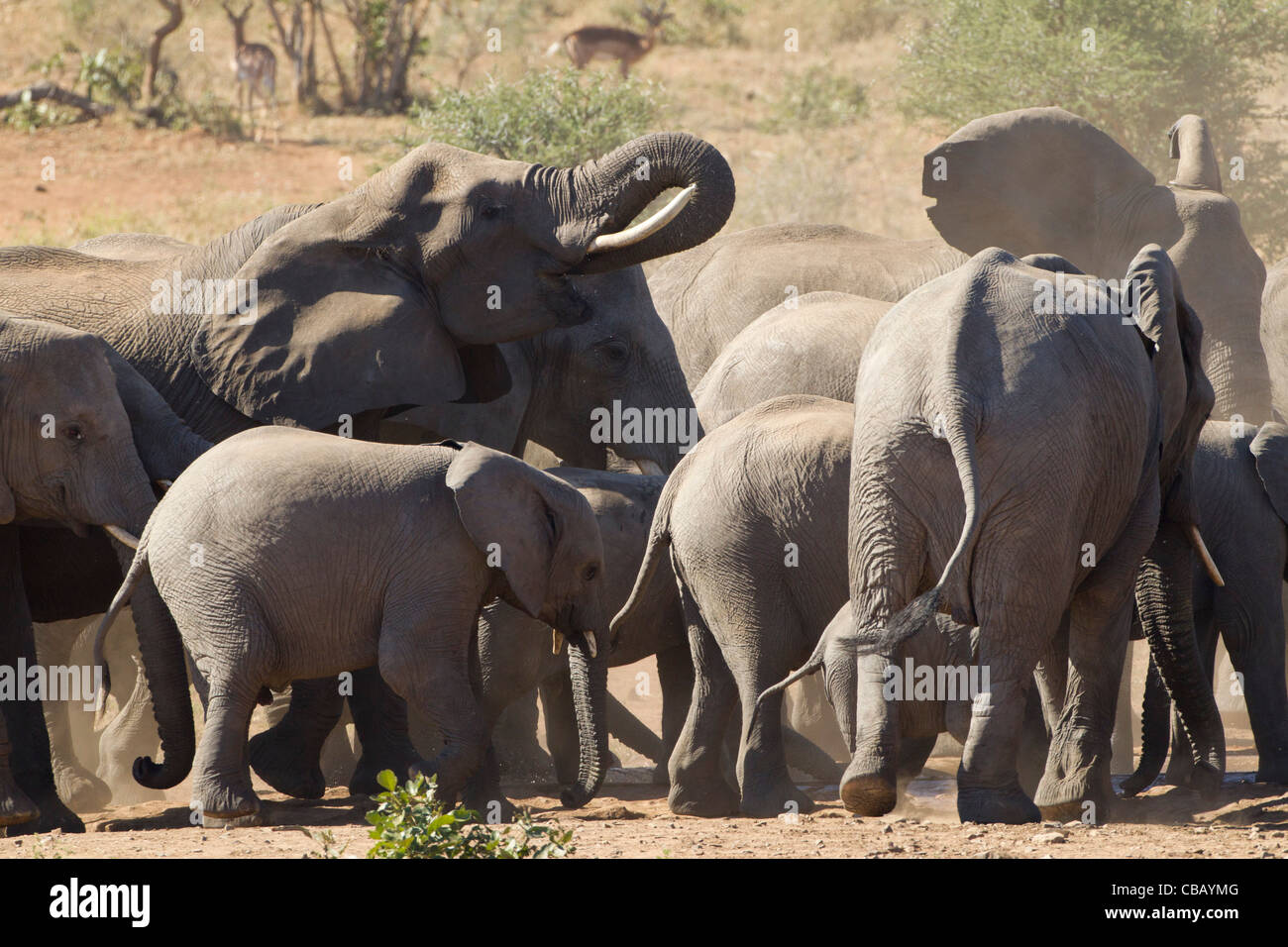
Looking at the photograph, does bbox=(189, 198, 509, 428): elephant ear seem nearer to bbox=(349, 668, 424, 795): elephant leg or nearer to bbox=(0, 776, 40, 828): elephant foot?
bbox=(349, 668, 424, 795): elephant leg

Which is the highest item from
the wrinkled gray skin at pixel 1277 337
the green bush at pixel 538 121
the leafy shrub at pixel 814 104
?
the leafy shrub at pixel 814 104

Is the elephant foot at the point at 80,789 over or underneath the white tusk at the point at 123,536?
underneath

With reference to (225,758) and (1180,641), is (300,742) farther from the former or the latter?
(1180,641)

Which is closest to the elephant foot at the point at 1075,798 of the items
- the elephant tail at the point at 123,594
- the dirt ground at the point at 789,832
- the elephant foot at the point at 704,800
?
the dirt ground at the point at 789,832

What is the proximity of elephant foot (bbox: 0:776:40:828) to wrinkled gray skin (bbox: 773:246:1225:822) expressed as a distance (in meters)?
2.48

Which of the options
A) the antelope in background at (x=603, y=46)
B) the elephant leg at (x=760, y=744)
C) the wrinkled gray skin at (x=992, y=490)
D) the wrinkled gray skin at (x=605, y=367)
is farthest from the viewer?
the antelope in background at (x=603, y=46)

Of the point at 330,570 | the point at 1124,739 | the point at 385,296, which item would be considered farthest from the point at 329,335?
the point at 1124,739

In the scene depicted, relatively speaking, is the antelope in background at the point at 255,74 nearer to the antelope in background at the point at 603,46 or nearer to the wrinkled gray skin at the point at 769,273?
the antelope in background at the point at 603,46

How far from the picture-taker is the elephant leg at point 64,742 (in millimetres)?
7965

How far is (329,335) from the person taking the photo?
23.9 feet

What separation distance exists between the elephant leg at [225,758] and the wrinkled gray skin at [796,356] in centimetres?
282

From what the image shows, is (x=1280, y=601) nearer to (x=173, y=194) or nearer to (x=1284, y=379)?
(x=1284, y=379)

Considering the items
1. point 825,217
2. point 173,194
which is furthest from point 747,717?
point 173,194

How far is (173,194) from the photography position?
20656 mm
